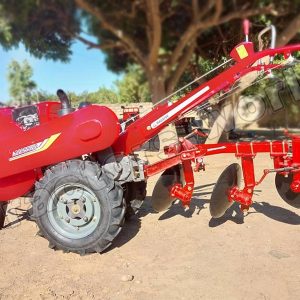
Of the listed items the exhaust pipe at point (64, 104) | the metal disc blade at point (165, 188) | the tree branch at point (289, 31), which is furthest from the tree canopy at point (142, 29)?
the metal disc blade at point (165, 188)


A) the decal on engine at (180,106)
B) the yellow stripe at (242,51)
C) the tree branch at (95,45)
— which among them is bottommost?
the decal on engine at (180,106)

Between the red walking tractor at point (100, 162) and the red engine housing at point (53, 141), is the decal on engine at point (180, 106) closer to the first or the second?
the red walking tractor at point (100, 162)

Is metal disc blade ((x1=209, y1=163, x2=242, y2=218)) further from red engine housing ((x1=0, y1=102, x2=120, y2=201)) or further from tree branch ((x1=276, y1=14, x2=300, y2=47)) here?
tree branch ((x1=276, y1=14, x2=300, y2=47))

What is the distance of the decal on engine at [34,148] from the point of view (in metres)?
3.39

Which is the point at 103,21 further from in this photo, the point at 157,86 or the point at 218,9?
the point at 218,9

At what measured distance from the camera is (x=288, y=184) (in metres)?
3.66

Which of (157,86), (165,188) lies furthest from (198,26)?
(165,188)

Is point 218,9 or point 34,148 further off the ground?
point 218,9

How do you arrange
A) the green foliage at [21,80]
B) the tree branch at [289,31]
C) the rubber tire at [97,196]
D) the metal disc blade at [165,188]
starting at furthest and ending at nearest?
the tree branch at [289,31] → the green foliage at [21,80] → the metal disc blade at [165,188] → the rubber tire at [97,196]

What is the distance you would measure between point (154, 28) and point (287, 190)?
Result: 3.46m

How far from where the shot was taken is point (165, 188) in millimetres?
4152

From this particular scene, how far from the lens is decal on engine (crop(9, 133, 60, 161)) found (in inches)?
133

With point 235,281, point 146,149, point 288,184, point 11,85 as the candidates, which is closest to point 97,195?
point 235,281

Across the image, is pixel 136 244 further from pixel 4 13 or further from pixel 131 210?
pixel 4 13
